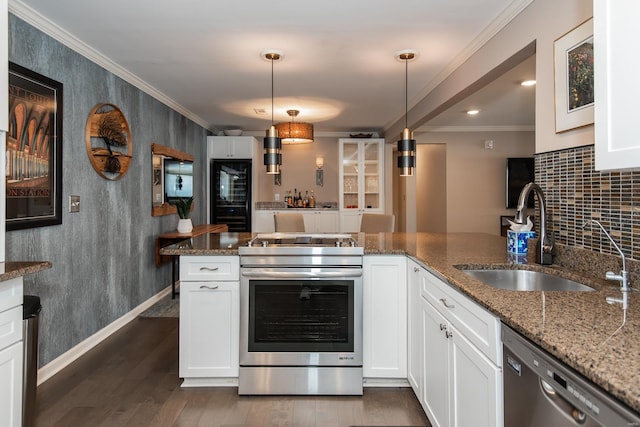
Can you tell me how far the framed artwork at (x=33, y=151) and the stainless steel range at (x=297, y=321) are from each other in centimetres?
138

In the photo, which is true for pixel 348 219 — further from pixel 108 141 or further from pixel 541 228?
pixel 541 228

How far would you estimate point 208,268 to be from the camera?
8.28 ft

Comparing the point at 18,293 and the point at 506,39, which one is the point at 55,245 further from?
the point at 506,39

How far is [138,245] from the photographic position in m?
4.20

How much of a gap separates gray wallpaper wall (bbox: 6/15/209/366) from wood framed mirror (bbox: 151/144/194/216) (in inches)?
3.6

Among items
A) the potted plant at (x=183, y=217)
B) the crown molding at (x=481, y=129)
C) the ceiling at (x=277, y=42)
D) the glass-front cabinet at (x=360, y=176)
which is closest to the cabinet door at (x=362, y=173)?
the glass-front cabinet at (x=360, y=176)

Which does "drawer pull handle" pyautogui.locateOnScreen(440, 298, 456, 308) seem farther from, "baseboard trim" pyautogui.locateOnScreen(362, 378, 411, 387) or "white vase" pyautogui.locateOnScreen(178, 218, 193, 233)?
"white vase" pyautogui.locateOnScreen(178, 218, 193, 233)

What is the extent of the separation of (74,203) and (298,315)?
192cm

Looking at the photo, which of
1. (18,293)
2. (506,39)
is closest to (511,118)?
(506,39)

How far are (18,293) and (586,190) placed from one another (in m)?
2.50

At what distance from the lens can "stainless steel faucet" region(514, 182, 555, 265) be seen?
2043mm

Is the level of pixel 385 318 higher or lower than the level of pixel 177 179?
lower

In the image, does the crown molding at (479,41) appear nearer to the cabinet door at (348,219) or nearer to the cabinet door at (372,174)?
the cabinet door at (372,174)

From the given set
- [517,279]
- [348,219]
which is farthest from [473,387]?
[348,219]
